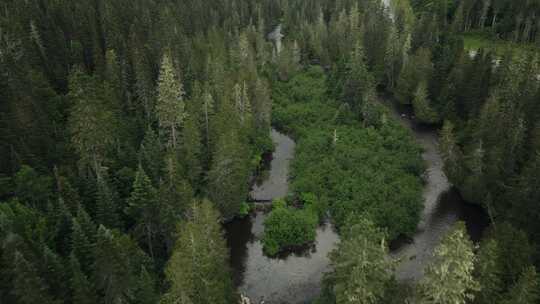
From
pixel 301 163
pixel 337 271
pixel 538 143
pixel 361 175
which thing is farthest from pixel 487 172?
pixel 337 271

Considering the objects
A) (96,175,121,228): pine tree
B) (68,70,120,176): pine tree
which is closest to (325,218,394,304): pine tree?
(96,175,121,228): pine tree

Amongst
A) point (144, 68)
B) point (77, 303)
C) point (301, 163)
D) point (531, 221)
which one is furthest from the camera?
point (144, 68)

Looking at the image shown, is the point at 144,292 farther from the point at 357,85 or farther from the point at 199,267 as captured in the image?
the point at 357,85

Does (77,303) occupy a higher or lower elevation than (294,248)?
higher

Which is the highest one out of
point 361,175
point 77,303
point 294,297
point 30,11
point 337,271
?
point 30,11

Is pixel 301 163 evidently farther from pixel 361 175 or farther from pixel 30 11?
pixel 30 11

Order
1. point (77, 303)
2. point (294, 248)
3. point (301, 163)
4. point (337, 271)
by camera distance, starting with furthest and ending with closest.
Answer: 1. point (301, 163)
2. point (294, 248)
3. point (77, 303)
4. point (337, 271)

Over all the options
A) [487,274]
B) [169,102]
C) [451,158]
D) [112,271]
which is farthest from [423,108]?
[112,271]
